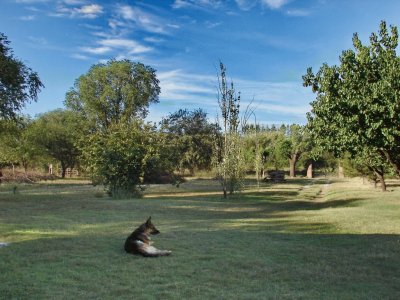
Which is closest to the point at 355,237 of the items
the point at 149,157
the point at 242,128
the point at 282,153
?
the point at 149,157

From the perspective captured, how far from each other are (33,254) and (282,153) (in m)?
66.3

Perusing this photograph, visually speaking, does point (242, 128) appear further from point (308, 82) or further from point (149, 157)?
point (308, 82)

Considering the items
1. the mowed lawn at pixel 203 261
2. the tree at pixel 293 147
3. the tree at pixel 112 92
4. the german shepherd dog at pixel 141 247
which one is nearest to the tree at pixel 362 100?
the mowed lawn at pixel 203 261

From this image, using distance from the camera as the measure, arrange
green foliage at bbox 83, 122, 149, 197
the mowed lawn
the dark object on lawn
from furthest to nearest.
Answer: the dark object on lawn
green foliage at bbox 83, 122, 149, 197
the mowed lawn

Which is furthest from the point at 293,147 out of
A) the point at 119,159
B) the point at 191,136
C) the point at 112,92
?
the point at 119,159

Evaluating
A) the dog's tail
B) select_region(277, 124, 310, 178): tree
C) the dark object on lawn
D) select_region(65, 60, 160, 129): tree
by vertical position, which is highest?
select_region(65, 60, 160, 129): tree

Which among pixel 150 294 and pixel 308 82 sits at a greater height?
pixel 308 82

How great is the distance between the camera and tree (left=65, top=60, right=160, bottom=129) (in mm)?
54125

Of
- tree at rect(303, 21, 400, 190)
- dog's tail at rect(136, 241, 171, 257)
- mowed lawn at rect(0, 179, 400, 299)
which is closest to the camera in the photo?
mowed lawn at rect(0, 179, 400, 299)

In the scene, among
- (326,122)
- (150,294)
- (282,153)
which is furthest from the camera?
(282,153)

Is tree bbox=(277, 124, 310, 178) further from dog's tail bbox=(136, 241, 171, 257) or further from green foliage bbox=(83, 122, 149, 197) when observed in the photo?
dog's tail bbox=(136, 241, 171, 257)

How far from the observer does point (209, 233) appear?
1205cm

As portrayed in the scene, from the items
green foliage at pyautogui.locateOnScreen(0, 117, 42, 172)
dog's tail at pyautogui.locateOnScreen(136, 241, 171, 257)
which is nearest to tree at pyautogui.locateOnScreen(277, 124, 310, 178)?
green foliage at pyautogui.locateOnScreen(0, 117, 42, 172)

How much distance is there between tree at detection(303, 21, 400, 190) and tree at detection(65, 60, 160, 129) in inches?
1519
